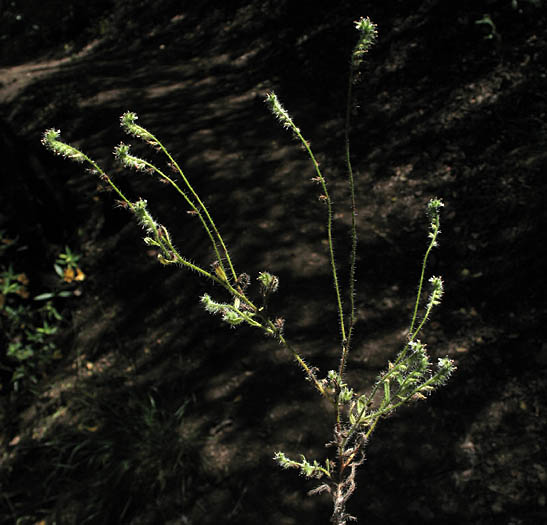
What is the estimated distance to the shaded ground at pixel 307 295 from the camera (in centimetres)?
253

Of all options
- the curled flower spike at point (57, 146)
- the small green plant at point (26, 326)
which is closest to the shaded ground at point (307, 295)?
the small green plant at point (26, 326)

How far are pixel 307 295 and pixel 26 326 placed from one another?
2.28m

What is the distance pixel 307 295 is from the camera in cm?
337

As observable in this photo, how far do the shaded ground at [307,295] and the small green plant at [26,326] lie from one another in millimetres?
128

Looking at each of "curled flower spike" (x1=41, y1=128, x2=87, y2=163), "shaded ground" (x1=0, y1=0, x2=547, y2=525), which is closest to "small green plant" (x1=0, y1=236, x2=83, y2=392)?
"shaded ground" (x1=0, y1=0, x2=547, y2=525)

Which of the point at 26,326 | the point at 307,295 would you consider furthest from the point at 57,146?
the point at 26,326

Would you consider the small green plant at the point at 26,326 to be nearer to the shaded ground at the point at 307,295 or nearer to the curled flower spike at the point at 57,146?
the shaded ground at the point at 307,295

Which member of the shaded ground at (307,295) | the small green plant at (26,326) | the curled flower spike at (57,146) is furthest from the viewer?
the small green plant at (26,326)

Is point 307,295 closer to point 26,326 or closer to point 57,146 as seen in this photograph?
point 26,326

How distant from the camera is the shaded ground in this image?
2531mm

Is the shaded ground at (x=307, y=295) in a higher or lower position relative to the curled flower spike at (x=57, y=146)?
lower

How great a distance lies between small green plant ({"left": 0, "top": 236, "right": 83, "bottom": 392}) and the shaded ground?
0.42ft

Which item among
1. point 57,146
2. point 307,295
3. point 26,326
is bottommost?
point 307,295

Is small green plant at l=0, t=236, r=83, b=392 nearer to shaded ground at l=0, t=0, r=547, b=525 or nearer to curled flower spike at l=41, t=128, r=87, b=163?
shaded ground at l=0, t=0, r=547, b=525
